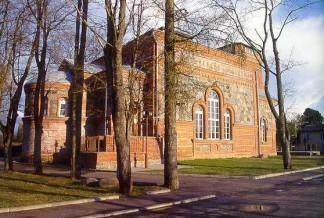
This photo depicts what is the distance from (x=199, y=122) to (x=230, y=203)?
958 inches

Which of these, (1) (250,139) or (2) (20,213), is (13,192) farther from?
(1) (250,139)

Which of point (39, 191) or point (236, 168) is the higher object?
point (236, 168)

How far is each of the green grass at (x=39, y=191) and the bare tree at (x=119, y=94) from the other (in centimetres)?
88

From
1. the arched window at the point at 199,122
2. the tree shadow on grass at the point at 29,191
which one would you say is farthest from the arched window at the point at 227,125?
the tree shadow on grass at the point at 29,191

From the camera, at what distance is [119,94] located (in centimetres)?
1466

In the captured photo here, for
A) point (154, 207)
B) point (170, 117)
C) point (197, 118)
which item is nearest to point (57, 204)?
point (154, 207)

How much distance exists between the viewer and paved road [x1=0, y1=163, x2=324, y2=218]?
10.8 metres

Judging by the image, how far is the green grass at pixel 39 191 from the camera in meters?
12.6

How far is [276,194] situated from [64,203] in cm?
752

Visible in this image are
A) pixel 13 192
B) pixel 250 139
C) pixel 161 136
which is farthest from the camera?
pixel 250 139

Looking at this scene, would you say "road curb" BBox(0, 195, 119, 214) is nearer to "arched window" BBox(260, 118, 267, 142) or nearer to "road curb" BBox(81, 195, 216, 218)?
"road curb" BBox(81, 195, 216, 218)

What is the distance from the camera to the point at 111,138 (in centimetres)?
2783

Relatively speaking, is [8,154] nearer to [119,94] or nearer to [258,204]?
[119,94]

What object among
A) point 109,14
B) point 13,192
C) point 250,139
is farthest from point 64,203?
point 250,139
